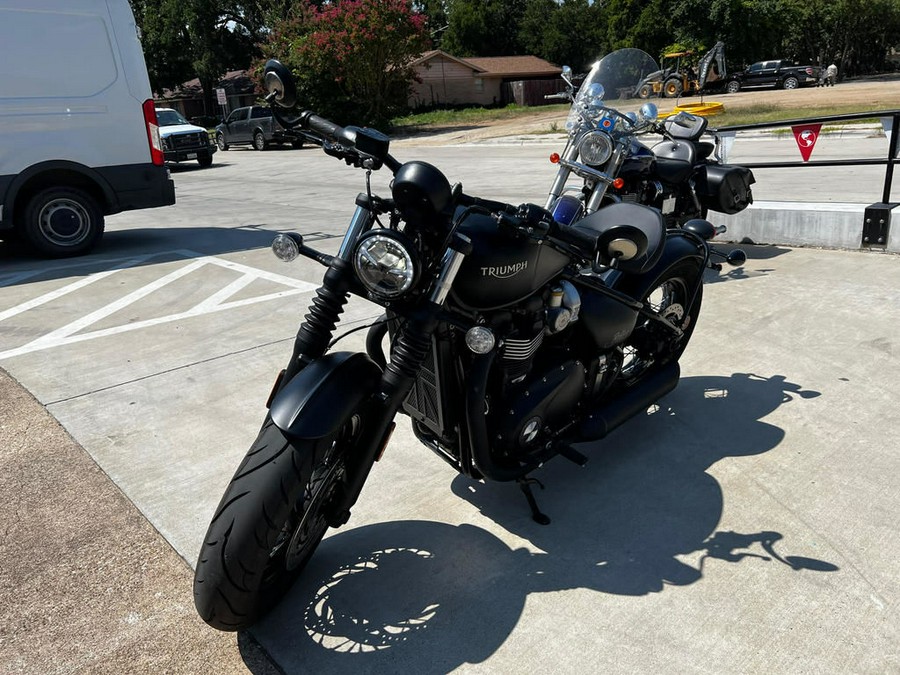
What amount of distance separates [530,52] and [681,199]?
6436 cm

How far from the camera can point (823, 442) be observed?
12.2 feet

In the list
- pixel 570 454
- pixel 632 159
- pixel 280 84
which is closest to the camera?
pixel 280 84

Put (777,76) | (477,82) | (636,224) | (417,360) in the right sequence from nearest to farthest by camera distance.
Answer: (417,360), (636,224), (777,76), (477,82)

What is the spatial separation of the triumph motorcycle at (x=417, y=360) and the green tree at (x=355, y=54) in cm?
3066

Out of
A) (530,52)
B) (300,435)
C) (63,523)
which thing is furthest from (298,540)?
(530,52)

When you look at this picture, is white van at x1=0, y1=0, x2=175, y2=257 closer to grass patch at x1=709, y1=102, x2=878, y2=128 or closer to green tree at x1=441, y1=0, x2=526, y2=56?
grass patch at x1=709, y1=102, x2=878, y2=128

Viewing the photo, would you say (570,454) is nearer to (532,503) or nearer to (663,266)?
(532,503)

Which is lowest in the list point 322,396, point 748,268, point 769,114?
point 769,114

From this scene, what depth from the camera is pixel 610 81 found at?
562cm

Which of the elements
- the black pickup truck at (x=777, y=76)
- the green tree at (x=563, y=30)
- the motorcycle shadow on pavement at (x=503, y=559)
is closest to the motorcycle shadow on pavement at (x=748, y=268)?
the motorcycle shadow on pavement at (x=503, y=559)

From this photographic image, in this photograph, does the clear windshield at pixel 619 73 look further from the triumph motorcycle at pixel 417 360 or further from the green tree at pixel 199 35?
the green tree at pixel 199 35

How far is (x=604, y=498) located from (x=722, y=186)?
13.3ft

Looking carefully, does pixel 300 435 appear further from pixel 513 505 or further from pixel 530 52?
pixel 530 52

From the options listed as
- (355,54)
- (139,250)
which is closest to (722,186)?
(139,250)
